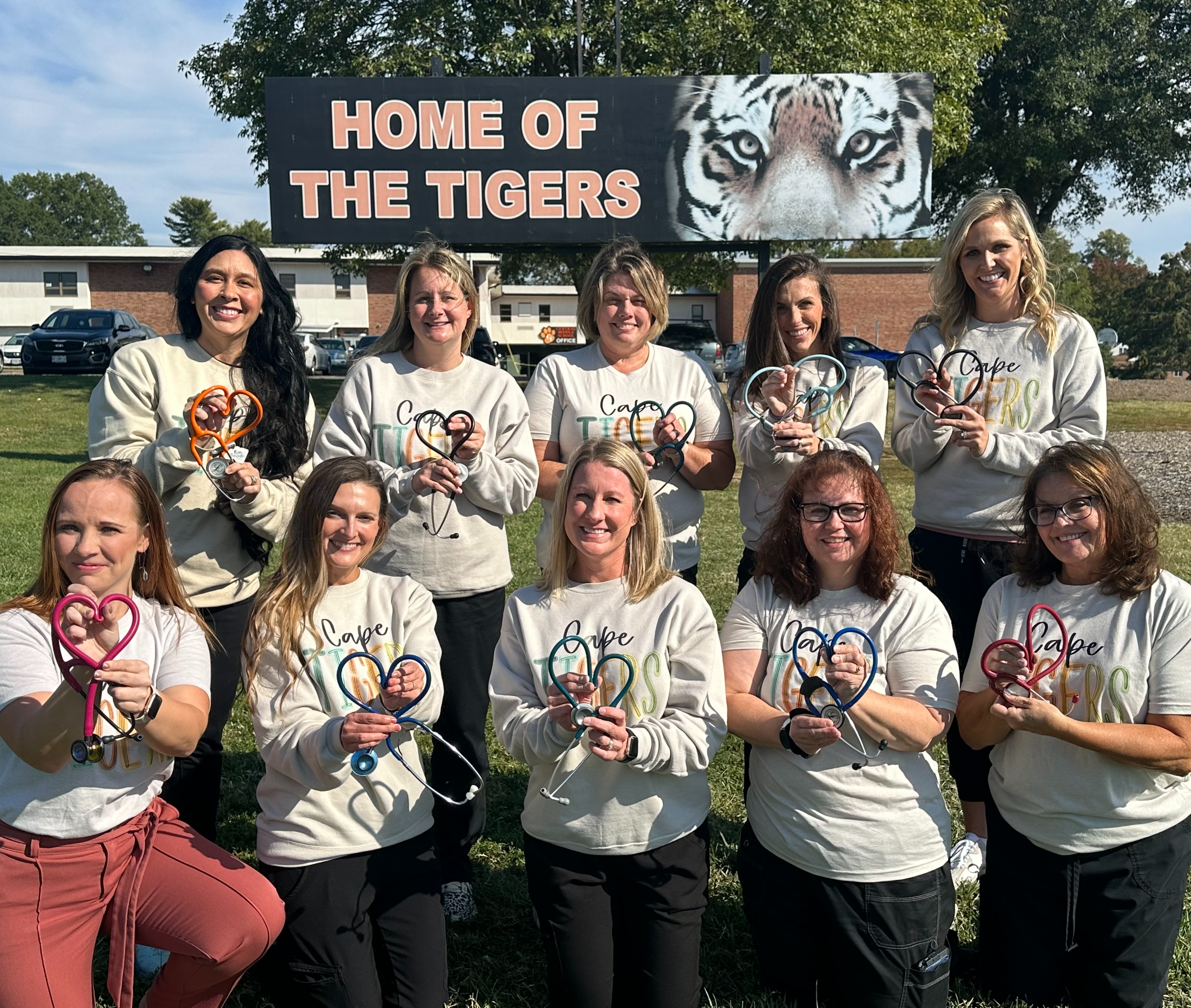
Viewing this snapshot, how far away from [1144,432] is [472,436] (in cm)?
1894

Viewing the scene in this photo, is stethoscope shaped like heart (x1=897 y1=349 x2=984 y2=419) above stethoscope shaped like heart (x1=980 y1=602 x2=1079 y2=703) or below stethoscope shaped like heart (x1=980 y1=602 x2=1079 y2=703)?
above

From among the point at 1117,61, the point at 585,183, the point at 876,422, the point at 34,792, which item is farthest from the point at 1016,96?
the point at 34,792

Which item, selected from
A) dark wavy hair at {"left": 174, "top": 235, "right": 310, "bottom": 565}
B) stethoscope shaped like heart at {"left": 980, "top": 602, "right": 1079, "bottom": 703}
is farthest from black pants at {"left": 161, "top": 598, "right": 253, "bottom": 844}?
stethoscope shaped like heart at {"left": 980, "top": 602, "right": 1079, "bottom": 703}

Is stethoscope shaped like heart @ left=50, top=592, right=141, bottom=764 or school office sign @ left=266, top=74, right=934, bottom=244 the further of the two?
school office sign @ left=266, top=74, right=934, bottom=244

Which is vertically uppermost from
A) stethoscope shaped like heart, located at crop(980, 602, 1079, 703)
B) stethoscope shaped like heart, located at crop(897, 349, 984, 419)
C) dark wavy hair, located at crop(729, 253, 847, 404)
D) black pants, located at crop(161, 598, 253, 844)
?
dark wavy hair, located at crop(729, 253, 847, 404)

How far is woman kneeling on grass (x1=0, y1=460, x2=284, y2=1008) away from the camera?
8.40 feet

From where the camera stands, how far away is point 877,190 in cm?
1401

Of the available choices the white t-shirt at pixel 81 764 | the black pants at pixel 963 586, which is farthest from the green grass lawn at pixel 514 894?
the white t-shirt at pixel 81 764

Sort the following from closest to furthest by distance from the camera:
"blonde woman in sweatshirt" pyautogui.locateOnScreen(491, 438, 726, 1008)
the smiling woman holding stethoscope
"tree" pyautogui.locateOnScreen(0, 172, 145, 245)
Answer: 1. "blonde woman in sweatshirt" pyautogui.locateOnScreen(491, 438, 726, 1008)
2. the smiling woman holding stethoscope
3. "tree" pyautogui.locateOnScreen(0, 172, 145, 245)

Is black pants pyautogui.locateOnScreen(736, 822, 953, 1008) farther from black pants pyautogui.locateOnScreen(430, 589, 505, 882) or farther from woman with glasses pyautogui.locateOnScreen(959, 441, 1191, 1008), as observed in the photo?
black pants pyautogui.locateOnScreen(430, 589, 505, 882)

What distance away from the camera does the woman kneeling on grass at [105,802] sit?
2.56 m

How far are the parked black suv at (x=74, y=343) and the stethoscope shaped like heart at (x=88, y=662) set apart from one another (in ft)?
78.1

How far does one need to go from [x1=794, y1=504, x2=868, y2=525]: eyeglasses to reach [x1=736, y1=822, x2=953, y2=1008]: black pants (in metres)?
0.90

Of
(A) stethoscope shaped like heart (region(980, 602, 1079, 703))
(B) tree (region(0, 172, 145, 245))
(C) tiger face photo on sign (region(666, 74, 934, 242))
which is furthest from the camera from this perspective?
(B) tree (region(0, 172, 145, 245))
